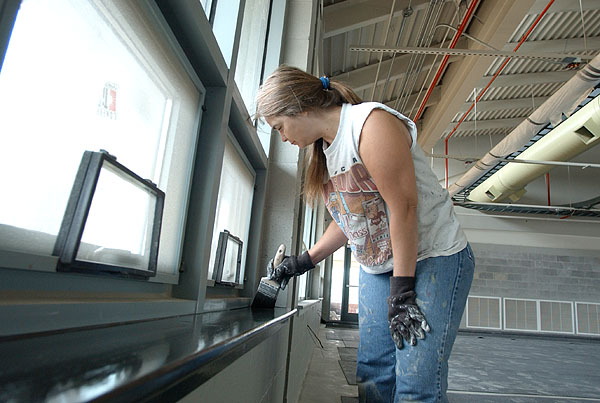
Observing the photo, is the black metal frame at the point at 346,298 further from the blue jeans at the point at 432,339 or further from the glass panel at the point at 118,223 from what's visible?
the glass panel at the point at 118,223

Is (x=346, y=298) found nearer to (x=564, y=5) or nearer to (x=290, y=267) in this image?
(x=564, y=5)

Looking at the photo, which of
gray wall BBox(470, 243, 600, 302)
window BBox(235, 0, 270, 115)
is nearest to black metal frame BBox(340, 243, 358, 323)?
gray wall BBox(470, 243, 600, 302)

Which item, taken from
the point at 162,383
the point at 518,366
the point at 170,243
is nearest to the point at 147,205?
the point at 170,243

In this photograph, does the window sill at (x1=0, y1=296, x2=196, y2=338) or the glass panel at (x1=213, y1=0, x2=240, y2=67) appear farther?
the glass panel at (x1=213, y1=0, x2=240, y2=67)

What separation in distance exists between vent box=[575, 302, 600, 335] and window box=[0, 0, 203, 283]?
9.79 metres

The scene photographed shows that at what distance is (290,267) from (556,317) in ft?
29.8

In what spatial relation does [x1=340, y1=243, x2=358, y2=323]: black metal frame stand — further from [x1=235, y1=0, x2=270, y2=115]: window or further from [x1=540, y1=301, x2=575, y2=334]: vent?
[x1=235, y1=0, x2=270, y2=115]: window

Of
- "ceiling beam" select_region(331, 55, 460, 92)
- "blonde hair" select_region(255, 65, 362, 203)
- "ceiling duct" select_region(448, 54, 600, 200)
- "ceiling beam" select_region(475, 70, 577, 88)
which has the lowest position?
"blonde hair" select_region(255, 65, 362, 203)

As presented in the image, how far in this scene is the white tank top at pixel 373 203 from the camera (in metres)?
0.99

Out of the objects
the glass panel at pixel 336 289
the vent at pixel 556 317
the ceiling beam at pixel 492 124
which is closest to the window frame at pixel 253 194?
the ceiling beam at pixel 492 124

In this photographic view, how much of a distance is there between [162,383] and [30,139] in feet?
1.40

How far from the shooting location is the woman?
919mm

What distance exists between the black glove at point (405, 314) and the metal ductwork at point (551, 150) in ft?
13.6

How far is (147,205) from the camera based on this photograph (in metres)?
0.88
